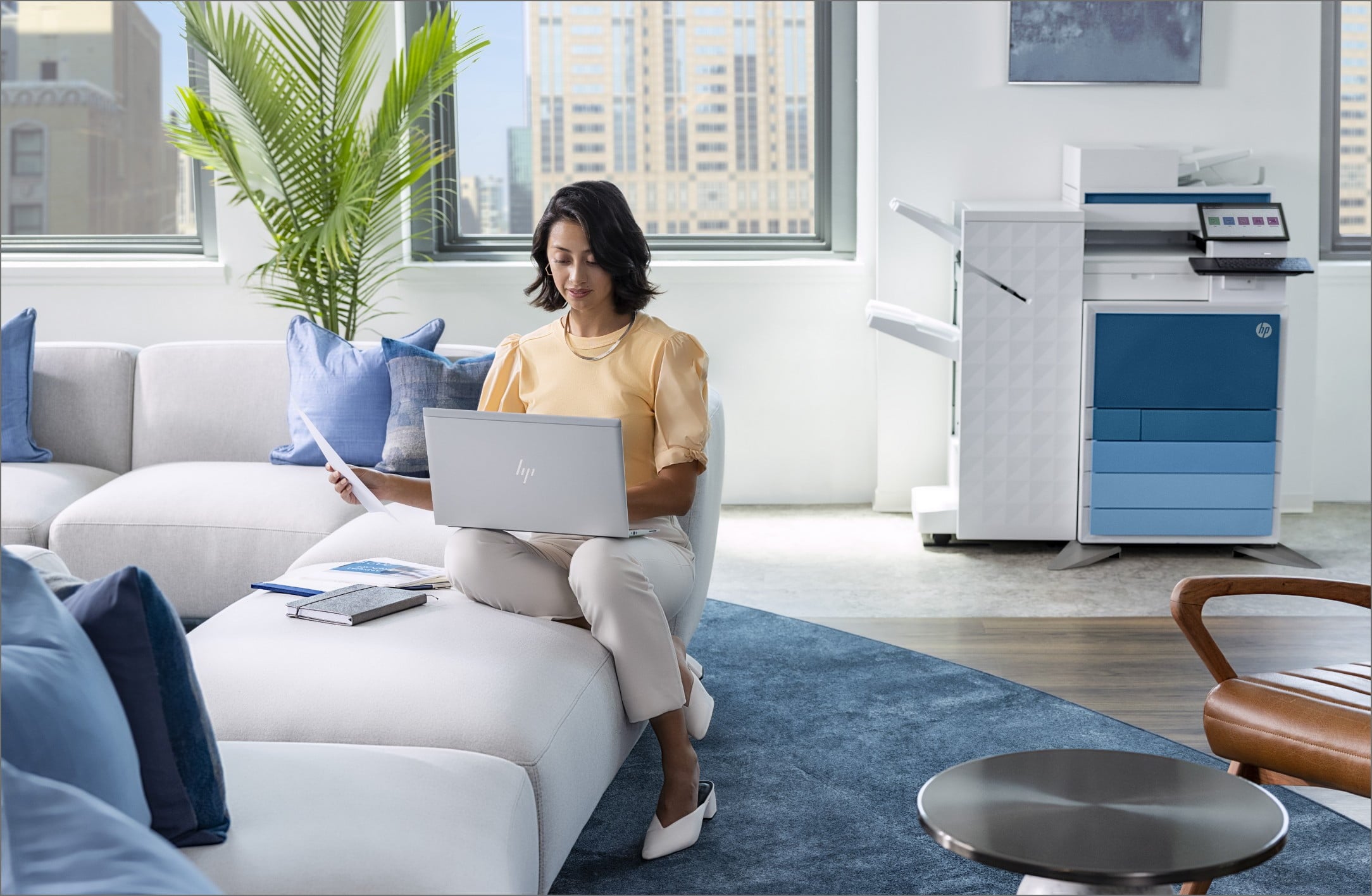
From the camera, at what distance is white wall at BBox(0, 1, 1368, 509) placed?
4762mm

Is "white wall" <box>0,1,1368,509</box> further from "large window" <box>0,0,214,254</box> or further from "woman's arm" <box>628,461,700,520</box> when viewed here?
"woman's arm" <box>628,461,700,520</box>

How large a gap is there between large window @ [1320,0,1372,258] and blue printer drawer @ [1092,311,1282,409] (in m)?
1.34

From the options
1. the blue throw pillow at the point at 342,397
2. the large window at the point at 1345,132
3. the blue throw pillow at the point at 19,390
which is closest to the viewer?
the blue throw pillow at the point at 342,397

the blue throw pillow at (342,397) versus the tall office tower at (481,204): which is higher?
the tall office tower at (481,204)

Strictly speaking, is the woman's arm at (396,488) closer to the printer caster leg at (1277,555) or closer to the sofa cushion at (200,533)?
the sofa cushion at (200,533)

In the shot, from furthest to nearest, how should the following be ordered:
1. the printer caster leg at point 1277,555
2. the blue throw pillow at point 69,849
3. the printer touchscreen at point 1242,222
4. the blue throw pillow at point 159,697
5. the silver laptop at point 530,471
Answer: the printer caster leg at point 1277,555 < the printer touchscreen at point 1242,222 < the silver laptop at point 530,471 < the blue throw pillow at point 159,697 < the blue throw pillow at point 69,849

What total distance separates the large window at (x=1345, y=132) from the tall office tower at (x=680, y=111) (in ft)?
6.63

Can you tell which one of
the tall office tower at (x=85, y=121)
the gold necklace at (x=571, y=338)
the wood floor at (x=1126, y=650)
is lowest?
the wood floor at (x=1126, y=650)

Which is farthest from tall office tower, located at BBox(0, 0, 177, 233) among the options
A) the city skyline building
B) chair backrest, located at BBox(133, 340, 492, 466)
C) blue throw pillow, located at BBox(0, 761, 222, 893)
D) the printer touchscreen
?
blue throw pillow, located at BBox(0, 761, 222, 893)

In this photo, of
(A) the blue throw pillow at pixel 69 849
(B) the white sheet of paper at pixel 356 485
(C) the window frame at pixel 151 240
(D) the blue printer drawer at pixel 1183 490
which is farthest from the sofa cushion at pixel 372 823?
(C) the window frame at pixel 151 240

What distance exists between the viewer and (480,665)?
78.0 inches

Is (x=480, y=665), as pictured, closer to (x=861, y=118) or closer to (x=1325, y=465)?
(x=861, y=118)

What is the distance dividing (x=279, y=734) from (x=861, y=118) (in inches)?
155

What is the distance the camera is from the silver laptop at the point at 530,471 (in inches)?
83.8
